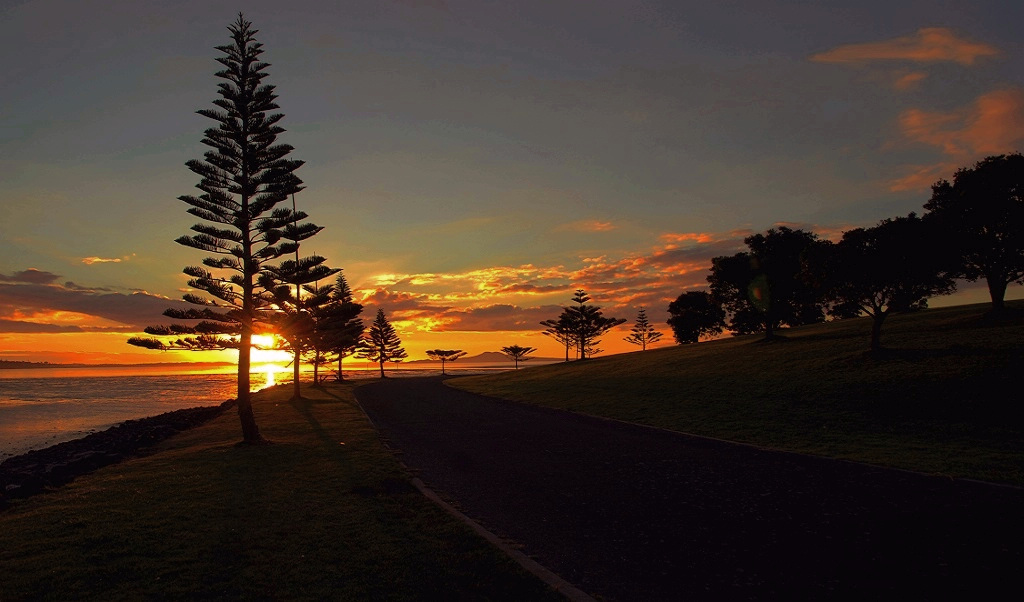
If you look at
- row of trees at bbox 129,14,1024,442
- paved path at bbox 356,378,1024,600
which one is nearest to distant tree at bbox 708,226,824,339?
row of trees at bbox 129,14,1024,442

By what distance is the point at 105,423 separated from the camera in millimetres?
33531

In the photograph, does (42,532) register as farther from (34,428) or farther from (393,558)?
(34,428)

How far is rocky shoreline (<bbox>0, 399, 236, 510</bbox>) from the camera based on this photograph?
12.8m

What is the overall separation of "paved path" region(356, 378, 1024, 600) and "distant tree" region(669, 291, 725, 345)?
67330 mm

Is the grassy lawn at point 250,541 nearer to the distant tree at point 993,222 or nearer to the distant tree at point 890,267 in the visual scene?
the distant tree at point 890,267

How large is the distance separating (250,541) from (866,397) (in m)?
20.4

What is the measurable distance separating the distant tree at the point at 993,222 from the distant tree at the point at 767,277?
14179 mm

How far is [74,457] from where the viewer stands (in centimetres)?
1786

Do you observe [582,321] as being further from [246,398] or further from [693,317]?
[246,398]

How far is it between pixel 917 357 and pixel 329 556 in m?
25.7

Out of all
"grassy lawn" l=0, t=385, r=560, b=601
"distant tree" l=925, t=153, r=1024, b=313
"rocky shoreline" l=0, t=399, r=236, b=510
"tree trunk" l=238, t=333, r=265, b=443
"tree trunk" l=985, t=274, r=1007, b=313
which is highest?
"distant tree" l=925, t=153, r=1024, b=313

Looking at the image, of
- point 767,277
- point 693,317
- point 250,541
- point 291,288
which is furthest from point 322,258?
point 693,317

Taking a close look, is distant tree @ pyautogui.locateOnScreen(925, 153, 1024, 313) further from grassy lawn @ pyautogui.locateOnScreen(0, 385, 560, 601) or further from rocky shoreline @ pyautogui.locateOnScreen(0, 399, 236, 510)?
rocky shoreline @ pyautogui.locateOnScreen(0, 399, 236, 510)

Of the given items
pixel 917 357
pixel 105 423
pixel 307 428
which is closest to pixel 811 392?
pixel 917 357
